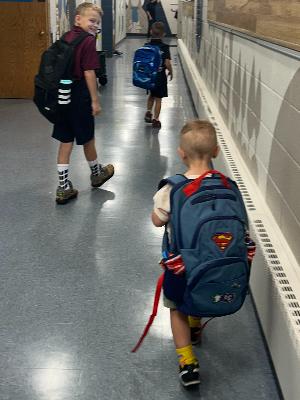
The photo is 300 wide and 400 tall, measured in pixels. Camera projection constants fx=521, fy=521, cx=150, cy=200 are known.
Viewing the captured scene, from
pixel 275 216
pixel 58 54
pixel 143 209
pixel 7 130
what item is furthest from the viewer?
pixel 7 130

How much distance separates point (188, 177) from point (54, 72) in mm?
1809

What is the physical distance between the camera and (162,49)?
5.77m

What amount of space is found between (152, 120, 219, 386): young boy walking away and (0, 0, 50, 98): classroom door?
593cm

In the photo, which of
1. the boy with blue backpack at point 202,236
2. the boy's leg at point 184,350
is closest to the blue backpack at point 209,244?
the boy with blue backpack at point 202,236

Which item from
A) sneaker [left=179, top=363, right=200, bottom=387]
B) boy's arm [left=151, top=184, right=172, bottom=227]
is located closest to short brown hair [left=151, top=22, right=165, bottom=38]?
boy's arm [left=151, top=184, right=172, bottom=227]

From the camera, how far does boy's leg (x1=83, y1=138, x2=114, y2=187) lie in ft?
12.4

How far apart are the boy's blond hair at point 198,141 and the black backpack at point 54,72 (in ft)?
5.57

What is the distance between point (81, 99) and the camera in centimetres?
343

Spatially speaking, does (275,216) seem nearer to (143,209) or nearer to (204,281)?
(204,281)

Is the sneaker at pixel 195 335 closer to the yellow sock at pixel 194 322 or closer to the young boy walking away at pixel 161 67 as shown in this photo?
the yellow sock at pixel 194 322

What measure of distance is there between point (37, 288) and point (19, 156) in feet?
8.09

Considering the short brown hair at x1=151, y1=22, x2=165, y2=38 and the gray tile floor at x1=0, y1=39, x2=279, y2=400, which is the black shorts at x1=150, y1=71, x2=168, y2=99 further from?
the gray tile floor at x1=0, y1=39, x2=279, y2=400

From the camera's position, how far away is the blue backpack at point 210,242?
65.9 inches

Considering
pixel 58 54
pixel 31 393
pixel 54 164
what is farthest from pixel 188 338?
pixel 54 164
